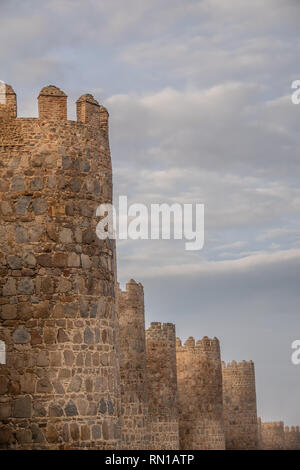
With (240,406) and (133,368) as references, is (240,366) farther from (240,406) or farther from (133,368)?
(133,368)

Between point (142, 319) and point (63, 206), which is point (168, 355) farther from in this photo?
point (63, 206)

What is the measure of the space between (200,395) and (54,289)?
21904 millimetres

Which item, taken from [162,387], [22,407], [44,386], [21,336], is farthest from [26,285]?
[162,387]

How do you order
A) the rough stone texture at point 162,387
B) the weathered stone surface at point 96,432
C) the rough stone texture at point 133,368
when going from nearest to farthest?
the weathered stone surface at point 96,432 → the rough stone texture at point 133,368 → the rough stone texture at point 162,387

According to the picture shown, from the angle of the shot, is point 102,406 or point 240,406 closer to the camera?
point 102,406

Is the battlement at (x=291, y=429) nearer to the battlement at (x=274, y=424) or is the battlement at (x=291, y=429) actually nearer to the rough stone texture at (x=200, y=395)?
the battlement at (x=274, y=424)

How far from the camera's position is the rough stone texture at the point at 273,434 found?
159ft

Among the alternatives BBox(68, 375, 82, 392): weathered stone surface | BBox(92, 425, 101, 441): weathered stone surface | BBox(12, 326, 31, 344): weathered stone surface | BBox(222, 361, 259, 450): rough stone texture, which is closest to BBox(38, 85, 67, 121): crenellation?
BBox(12, 326, 31, 344): weathered stone surface

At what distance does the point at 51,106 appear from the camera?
14.4 metres

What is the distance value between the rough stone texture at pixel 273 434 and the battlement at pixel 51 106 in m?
36.4

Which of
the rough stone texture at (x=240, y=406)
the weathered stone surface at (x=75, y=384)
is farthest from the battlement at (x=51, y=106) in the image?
the rough stone texture at (x=240, y=406)

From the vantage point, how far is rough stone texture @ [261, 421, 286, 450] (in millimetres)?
48531

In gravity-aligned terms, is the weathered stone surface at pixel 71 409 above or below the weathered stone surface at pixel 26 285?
below

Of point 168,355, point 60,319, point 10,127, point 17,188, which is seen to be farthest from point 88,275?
point 168,355
